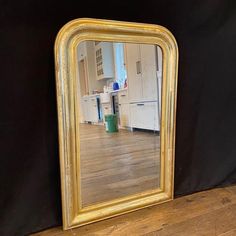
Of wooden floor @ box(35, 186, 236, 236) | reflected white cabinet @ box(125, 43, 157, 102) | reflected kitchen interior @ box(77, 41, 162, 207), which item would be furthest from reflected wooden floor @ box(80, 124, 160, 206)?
reflected white cabinet @ box(125, 43, 157, 102)

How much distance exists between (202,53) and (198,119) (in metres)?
0.44

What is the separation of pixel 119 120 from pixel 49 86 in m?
0.55

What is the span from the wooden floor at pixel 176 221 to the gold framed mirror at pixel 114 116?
2.1 inches

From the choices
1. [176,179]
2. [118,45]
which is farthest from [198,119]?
A: [118,45]

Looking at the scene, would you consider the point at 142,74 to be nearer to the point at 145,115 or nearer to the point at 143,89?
the point at 143,89

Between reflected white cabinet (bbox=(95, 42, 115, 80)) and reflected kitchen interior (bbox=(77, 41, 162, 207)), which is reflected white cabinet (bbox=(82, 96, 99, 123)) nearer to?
reflected kitchen interior (bbox=(77, 41, 162, 207))

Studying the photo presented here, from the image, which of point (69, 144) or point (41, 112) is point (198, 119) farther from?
point (41, 112)

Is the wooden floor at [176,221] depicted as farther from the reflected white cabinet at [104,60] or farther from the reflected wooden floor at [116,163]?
the reflected white cabinet at [104,60]

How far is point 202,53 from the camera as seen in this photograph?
1.58 metres

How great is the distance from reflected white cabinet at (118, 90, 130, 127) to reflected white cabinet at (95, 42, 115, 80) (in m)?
0.15

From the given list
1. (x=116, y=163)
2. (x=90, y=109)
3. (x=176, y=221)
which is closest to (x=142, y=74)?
(x=90, y=109)

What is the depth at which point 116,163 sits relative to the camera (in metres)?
1.59

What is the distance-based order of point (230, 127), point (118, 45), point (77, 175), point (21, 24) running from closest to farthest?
point (21, 24)
point (77, 175)
point (118, 45)
point (230, 127)

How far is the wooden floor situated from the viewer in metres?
1.22
